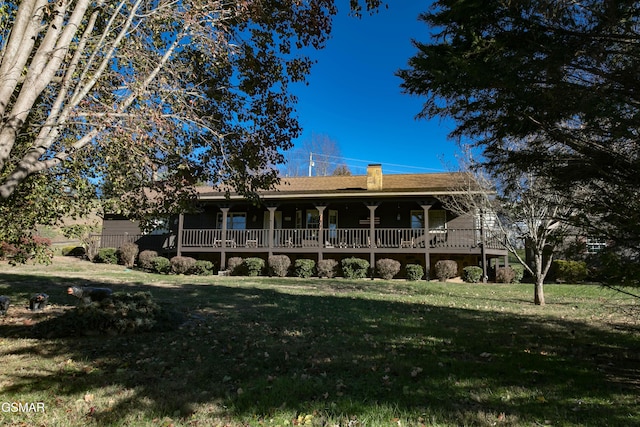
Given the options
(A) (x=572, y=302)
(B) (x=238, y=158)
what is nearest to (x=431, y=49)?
(B) (x=238, y=158)

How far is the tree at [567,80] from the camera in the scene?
3719 millimetres

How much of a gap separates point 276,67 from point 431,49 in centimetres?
314

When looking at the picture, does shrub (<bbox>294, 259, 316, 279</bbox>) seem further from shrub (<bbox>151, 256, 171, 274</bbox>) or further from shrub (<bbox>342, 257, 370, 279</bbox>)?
shrub (<bbox>151, 256, 171, 274</bbox>)

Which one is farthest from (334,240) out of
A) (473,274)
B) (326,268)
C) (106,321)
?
(106,321)

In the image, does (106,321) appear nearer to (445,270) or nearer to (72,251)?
(445,270)

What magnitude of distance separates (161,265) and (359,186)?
11.5 meters

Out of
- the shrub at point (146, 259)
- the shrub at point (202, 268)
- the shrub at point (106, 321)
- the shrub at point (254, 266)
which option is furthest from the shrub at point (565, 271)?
the shrub at point (146, 259)

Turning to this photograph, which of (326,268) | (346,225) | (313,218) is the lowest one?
(326,268)

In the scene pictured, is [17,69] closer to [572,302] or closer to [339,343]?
[339,343]

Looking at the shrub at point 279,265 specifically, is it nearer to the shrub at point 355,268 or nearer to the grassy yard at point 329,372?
the shrub at point 355,268

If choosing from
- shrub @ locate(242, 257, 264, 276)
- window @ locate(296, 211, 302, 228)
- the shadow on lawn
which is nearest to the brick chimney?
window @ locate(296, 211, 302, 228)

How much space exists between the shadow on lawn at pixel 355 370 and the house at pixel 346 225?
1218 cm

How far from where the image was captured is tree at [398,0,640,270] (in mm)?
3719

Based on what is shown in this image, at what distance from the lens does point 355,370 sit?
4.43m
